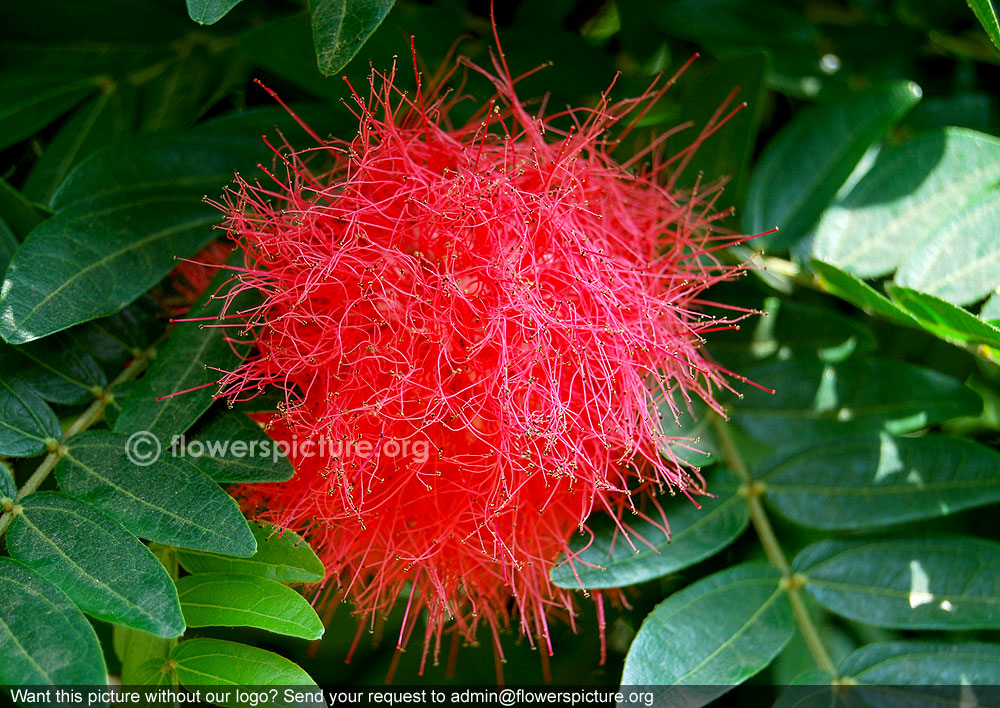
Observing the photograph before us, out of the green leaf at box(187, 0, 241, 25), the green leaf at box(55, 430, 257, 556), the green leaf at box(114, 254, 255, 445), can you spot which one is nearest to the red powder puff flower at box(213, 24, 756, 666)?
the green leaf at box(114, 254, 255, 445)

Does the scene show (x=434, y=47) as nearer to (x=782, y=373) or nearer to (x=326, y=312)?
(x=326, y=312)

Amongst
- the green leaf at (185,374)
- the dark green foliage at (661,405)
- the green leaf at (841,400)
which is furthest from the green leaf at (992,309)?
the green leaf at (185,374)

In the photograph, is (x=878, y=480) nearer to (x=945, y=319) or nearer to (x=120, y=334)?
(x=945, y=319)

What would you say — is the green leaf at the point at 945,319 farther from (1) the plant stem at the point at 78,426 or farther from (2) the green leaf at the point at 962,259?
(1) the plant stem at the point at 78,426

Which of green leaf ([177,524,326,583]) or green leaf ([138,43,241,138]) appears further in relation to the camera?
green leaf ([138,43,241,138])

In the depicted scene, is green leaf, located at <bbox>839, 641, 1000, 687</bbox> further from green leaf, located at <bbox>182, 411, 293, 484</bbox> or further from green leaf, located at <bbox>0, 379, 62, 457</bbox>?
green leaf, located at <bbox>0, 379, 62, 457</bbox>

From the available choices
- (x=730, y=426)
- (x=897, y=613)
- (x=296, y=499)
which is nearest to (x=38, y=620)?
(x=296, y=499)

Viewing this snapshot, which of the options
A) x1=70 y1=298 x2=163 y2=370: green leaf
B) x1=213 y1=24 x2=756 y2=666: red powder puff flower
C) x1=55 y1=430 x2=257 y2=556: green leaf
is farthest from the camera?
x1=70 y1=298 x2=163 y2=370: green leaf

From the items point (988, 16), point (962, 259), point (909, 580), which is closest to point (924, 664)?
point (909, 580)
